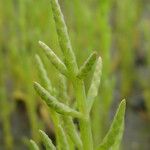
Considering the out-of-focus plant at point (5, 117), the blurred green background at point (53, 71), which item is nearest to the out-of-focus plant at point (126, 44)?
the blurred green background at point (53, 71)

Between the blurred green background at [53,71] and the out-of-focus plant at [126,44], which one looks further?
the out-of-focus plant at [126,44]

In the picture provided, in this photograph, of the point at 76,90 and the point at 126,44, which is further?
the point at 126,44

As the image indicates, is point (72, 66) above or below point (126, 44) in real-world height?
below

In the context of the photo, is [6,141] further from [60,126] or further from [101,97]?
[60,126]

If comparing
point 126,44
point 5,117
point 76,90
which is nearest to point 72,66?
point 76,90

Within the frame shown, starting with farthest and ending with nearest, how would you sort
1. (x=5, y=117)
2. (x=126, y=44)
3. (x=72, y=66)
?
1. (x=126, y=44)
2. (x=5, y=117)
3. (x=72, y=66)

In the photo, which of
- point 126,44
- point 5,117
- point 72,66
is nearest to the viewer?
point 72,66

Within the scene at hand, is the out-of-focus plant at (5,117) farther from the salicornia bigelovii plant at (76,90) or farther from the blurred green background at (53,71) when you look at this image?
the salicornia bigelovii plant at (76,90)

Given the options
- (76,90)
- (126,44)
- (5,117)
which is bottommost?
(76,90)

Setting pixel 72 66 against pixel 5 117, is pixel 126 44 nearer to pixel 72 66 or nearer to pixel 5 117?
pixel 5 117

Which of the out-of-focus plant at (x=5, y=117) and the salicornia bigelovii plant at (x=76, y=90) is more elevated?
the out-of-focus plant at (x=5, y=117)
